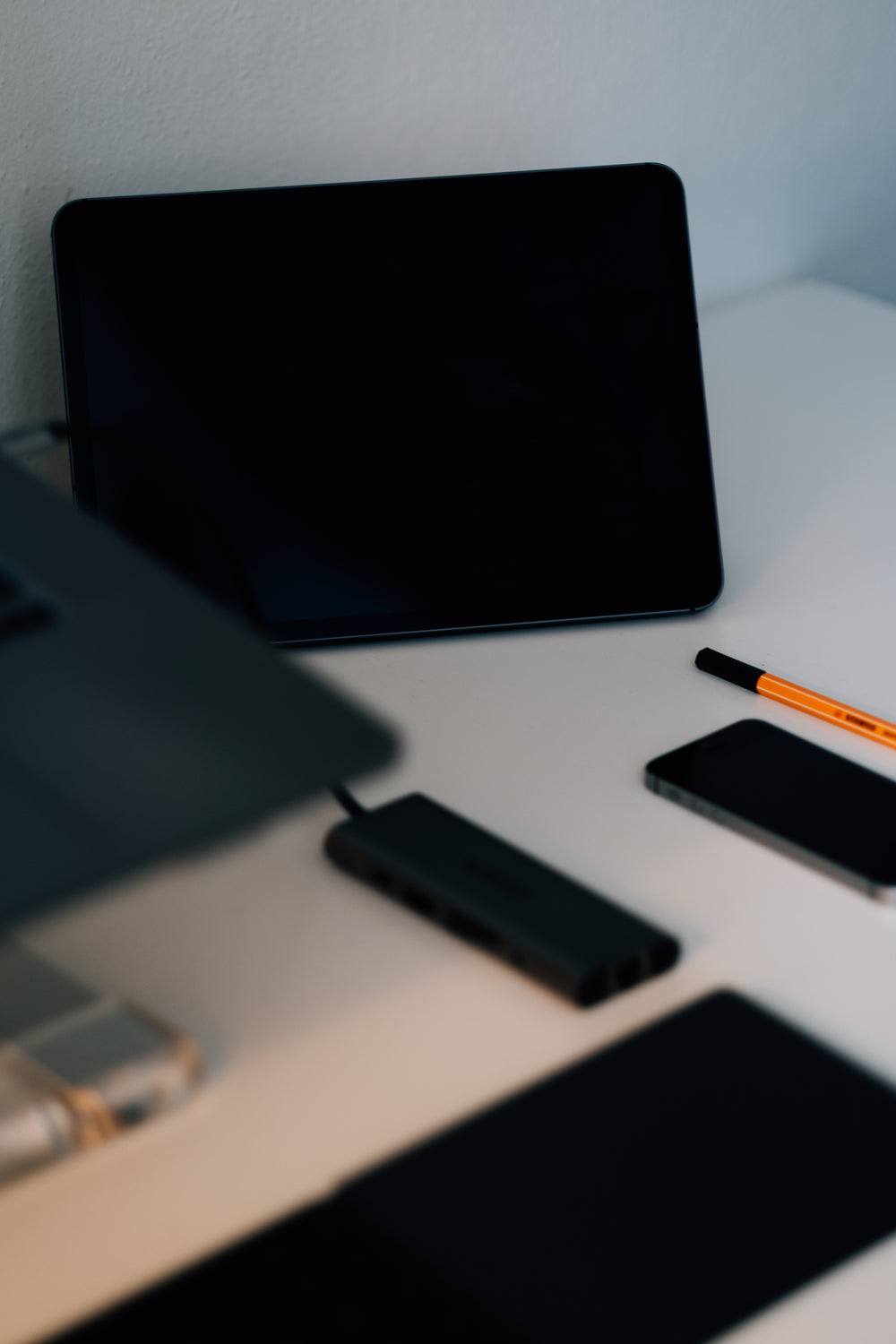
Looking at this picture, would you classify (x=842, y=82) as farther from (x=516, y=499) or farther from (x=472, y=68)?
(x=516, y=499)

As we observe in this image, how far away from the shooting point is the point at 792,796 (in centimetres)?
65

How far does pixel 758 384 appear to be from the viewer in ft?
3.50

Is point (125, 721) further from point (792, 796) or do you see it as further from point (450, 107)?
point (450, 107)

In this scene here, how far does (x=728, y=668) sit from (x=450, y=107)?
0.46 meters

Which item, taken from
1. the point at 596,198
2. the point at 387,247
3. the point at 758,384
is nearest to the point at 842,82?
the point at 758,384

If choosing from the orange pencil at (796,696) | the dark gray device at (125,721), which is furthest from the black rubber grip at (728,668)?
the dark gray device at (125,721)

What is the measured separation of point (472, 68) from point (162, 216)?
0.31 m

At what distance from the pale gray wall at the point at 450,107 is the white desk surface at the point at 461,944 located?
1.04 ft

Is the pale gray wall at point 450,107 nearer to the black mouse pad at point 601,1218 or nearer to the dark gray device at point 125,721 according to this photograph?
the dark gray device at point 125,721

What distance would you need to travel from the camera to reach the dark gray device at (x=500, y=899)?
1.76 ft

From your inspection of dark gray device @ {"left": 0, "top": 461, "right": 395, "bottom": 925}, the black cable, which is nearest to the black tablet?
the black cable

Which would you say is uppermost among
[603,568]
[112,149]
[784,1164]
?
[112,149]

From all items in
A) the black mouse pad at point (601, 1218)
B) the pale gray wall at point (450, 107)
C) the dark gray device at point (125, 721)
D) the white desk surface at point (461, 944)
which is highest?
the pale gray wall at point (450, 107)

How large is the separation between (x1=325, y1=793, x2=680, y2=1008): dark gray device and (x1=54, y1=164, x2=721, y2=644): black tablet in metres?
0.18
